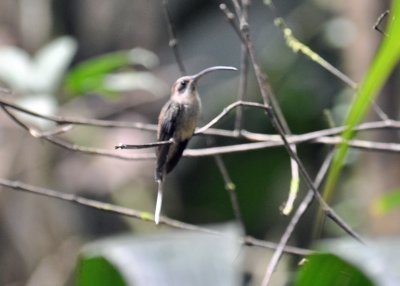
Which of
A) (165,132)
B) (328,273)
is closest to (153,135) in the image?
(165,132)

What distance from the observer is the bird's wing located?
4.82 feet

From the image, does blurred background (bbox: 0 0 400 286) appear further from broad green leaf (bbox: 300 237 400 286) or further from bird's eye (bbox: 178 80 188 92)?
broad green leaf (bbox: 300 237 400 286)

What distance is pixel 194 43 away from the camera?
6.17m

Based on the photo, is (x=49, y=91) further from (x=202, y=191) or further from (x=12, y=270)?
(x=202, y=191)

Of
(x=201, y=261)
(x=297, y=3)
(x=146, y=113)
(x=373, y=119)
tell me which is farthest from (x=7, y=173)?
(x=201, y=261)

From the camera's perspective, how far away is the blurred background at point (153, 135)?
4.89m

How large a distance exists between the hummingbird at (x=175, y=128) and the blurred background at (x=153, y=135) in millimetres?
2640

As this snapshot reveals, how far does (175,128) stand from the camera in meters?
1.47

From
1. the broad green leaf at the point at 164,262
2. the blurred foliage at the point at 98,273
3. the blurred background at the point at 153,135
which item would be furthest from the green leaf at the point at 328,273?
the blurred background at the point at 153,135

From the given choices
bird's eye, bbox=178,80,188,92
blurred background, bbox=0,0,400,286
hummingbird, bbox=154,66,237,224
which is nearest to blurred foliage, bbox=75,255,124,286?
hummingbird, bbox=154,66,237,224

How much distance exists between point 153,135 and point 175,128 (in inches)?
153

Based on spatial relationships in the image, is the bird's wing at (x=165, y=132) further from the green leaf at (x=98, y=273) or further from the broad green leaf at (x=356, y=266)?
the broad green leaf at (x=356, y=266)

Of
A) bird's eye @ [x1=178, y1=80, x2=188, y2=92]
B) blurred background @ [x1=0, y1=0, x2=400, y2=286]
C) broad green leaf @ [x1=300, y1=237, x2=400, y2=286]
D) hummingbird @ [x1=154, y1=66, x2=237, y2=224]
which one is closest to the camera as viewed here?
broad green leaf @ [x1=300, y1=237, x2=400, y2=286]

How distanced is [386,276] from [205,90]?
16.1 ft
